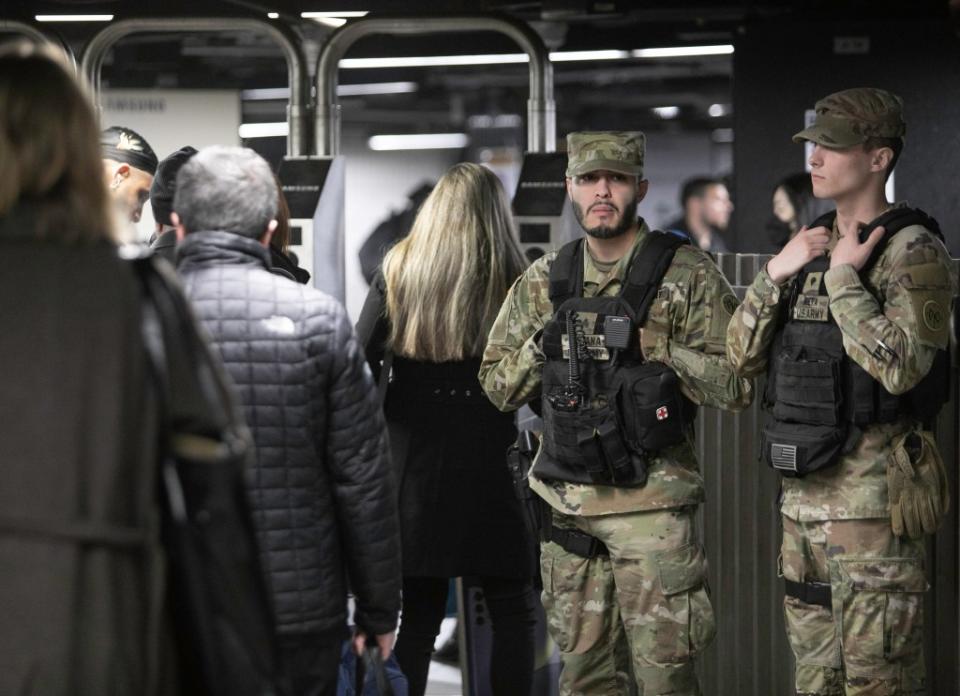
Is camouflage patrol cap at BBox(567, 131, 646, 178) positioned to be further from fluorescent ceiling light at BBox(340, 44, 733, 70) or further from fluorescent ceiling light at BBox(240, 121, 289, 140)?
fluorescent ceiling light at BBox(240, 121, 289, 140)

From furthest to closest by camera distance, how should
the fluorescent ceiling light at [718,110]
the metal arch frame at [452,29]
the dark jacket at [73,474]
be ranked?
the fluorescent ceiling light at [718,110], the metal arch frame at [452,29], the dark jacket at [73,474]

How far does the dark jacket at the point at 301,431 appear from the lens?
310 centimetres

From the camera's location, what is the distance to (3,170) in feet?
7.39

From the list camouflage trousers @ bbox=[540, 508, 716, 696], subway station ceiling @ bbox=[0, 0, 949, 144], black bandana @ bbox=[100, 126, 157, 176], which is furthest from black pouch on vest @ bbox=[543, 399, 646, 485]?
subway station ceiling @ bbox=[0, 0, 949, 144]

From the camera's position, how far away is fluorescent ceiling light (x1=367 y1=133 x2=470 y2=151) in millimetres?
22062

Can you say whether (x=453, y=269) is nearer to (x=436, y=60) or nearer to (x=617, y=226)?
(x=617, y=226)

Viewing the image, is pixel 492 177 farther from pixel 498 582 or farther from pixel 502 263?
pixel 498 582

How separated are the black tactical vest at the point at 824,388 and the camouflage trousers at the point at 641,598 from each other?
0.34 m

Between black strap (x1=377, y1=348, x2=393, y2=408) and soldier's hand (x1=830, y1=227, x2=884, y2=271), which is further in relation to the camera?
black strap (x1=377, y1=348, x2=393, y2=408)

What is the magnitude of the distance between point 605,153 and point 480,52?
272 inches

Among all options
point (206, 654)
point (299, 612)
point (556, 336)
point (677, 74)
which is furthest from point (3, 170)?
point (677, 74)

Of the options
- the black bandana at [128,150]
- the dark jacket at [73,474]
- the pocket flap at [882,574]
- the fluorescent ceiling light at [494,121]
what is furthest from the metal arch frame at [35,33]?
the fluorescent ceiling light at [494,121]

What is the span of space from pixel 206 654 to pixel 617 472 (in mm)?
1953

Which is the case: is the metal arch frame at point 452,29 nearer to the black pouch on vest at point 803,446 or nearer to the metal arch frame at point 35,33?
the metal arch frame at point 35,33
